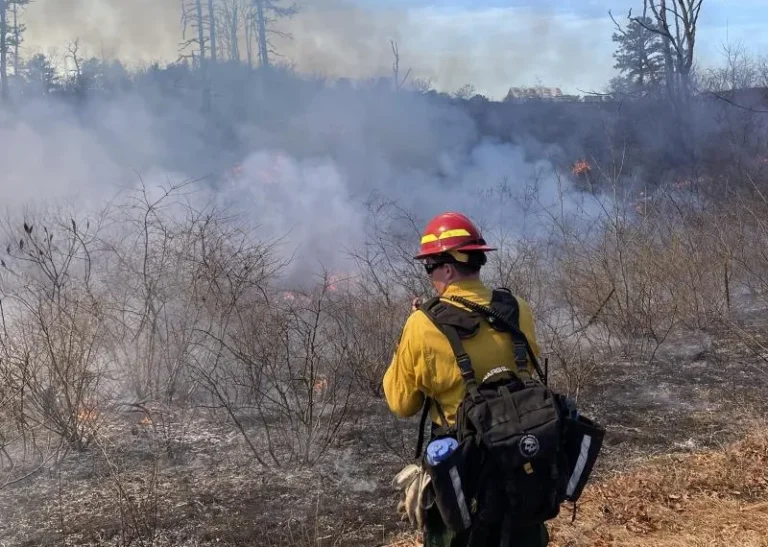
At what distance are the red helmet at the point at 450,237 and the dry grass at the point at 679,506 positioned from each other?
1884mm

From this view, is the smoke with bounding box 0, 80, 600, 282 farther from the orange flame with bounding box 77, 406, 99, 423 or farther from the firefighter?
the firefighter

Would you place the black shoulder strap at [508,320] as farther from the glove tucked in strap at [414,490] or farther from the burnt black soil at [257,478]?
the burnt black soil at [257,478]

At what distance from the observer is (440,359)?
2.25m

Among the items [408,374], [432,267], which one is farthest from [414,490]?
[432,267]

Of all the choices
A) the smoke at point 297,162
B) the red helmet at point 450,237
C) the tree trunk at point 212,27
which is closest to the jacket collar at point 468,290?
the red helmet at point 450,237

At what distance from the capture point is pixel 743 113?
1859 cm

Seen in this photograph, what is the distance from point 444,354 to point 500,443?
325 mm

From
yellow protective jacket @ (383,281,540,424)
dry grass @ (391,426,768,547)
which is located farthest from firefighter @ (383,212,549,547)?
dry grass @ (391,426,768,547)

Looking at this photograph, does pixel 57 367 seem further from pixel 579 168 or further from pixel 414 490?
pixel 579 168

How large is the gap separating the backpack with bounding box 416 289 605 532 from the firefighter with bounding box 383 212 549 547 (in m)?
0.04

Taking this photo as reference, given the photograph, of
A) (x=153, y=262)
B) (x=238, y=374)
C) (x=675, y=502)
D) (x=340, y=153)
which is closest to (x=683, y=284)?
(x=675, y=502)

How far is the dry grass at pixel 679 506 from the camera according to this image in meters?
3.56

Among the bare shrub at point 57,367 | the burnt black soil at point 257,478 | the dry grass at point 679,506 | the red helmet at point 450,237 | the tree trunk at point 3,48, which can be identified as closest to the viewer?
the red helmet at point 450,237

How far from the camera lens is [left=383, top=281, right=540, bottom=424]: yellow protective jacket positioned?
225 centimetres
